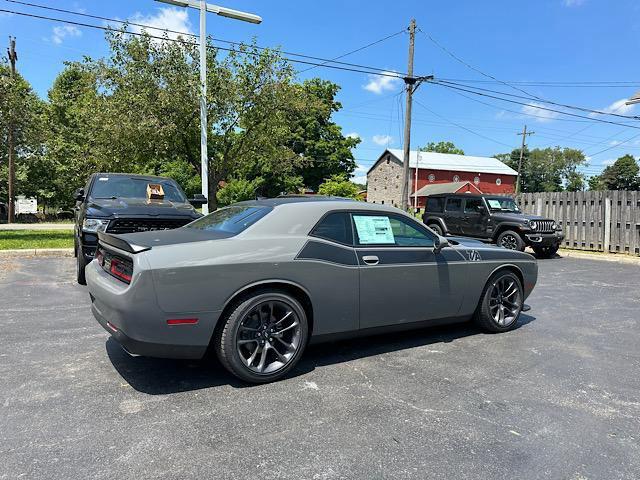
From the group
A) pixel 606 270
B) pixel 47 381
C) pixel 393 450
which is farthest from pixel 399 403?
pixel 606 270

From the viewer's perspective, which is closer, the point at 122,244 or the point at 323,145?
the point at 122,244

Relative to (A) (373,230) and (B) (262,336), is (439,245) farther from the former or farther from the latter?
(B) (262,336)

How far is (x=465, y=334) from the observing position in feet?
17.1

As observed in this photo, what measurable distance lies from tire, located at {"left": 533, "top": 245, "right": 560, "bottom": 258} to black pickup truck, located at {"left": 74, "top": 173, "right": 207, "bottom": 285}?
9885 millimetres

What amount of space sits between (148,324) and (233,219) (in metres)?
1.35

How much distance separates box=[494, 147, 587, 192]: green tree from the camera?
351 feet

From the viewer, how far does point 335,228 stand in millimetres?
4168

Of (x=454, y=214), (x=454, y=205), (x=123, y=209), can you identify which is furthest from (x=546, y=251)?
(x=123, y=209)

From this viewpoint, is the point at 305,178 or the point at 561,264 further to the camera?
the point at 305,178

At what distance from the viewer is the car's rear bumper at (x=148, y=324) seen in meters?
3.25

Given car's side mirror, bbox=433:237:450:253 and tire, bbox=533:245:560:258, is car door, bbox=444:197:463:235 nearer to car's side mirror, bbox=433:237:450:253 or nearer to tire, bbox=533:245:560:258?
tire, bbox=533:245:560:258

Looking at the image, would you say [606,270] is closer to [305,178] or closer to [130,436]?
[130,436]

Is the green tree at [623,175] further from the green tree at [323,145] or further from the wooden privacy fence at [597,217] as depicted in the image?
the wooden privacy fence at [597,217]

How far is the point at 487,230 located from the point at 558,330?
8.46 m
